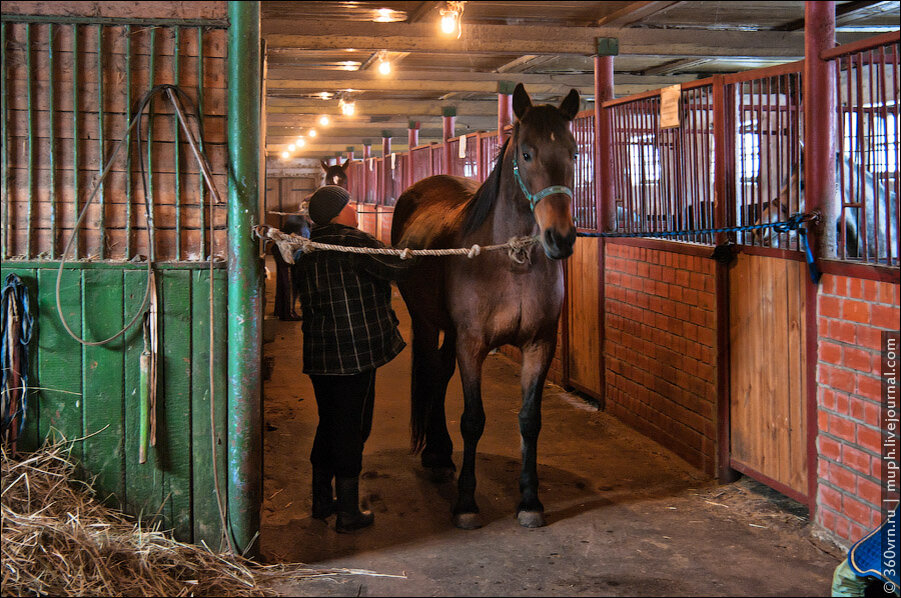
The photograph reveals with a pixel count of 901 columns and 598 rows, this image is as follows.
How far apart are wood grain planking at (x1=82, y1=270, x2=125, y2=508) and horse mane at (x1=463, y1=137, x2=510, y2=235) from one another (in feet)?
5.61

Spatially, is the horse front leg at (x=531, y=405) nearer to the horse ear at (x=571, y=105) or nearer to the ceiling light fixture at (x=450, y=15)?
the horse ear at (x=571, y=105)

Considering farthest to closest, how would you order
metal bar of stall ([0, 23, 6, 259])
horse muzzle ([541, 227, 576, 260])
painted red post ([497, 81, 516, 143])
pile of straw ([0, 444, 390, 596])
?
painted red post ([497, 81, 516, 143])
horse muzzle ([541, 227, 576, 260])
metal bar of stall ([0, 23, 6, 259])
pile of straw ([0, 444, 390, 596])

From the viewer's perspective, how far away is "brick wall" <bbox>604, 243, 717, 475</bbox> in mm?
4504

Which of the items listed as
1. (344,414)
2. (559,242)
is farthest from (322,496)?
(559,242)

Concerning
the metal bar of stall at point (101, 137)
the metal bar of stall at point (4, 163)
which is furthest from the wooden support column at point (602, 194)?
the metal bar of stall at point (4, 163)

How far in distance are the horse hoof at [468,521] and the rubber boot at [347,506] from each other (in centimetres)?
46

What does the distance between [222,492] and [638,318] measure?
10.4 feet

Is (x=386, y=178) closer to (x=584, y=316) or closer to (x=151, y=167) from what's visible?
(x=584, y=316)

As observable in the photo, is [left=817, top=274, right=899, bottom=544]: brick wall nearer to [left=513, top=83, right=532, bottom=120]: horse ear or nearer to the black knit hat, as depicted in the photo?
[left=513, top=83, right=532, bottom=120]: horse ear

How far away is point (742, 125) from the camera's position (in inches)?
164

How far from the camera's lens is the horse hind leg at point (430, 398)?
181 inches

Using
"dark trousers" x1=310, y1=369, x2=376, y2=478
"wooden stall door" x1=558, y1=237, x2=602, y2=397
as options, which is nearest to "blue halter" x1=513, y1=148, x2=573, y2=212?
"dark trousers" x1=310, y1=369, x2=376, y2=478

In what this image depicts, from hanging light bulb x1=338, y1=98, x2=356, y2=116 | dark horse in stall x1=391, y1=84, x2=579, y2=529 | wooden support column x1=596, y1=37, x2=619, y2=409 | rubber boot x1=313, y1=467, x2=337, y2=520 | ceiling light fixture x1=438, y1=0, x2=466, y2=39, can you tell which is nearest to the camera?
dark horse in stall x1=391, y1=84, x2=579, y2=529

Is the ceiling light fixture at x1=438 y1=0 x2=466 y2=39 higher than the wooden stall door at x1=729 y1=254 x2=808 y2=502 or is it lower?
higher
